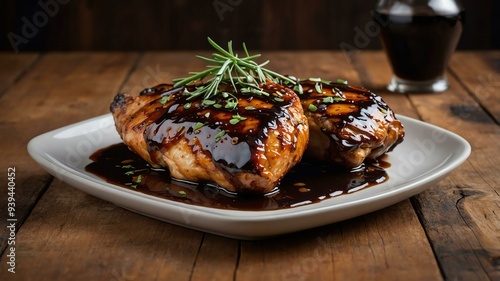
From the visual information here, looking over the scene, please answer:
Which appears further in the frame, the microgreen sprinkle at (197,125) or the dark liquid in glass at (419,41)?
the dark liquid in glass at (419,41)

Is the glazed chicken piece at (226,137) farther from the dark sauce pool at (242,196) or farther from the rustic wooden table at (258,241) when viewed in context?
the rustic wooden table at (258,241)

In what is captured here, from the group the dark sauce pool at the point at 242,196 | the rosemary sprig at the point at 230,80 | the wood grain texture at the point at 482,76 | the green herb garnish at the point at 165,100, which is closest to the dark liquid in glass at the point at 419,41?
the wood grain texture at the point at 482,76

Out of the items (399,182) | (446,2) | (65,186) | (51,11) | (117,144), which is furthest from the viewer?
(51,11)

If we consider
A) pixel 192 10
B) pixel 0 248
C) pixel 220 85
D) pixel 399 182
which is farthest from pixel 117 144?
pixel 192 10

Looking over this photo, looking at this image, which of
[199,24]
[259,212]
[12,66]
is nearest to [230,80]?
[259,212]

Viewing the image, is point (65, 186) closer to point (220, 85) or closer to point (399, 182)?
point (220, 85)

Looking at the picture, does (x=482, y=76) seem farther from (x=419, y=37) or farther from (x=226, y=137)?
(x=226, y=137)

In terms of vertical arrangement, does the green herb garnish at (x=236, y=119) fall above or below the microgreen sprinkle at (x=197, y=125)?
above
